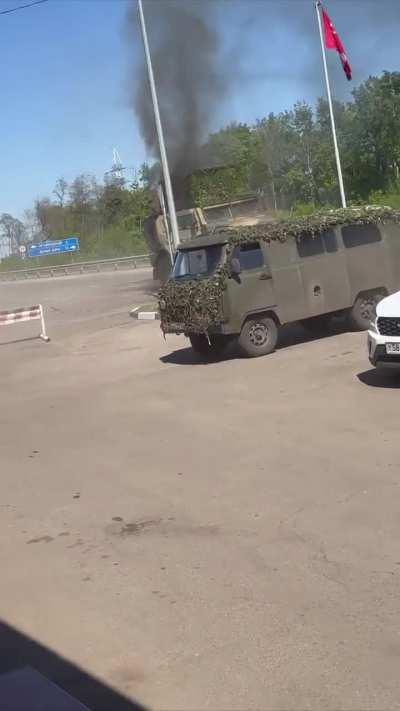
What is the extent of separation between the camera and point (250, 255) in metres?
12.3

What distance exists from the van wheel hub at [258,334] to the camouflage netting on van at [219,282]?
26.0 inches

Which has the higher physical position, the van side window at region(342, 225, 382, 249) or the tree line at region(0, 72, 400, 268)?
the tree line at region(0, 72, 400, 268)

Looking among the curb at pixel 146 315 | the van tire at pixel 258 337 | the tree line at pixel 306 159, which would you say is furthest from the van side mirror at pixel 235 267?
the tree line at pixel 306 159

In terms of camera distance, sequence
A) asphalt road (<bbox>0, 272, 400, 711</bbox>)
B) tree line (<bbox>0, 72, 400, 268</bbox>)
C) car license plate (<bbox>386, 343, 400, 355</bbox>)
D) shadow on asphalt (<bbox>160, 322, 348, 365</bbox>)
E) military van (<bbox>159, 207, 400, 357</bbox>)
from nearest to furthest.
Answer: asphalt road (<bbox>0, 272, 400, 711</bbox>)
car license plate (<bbox>386, 343, 400, 355</bbox>)
military van (<bbox>159, 207, 400, 357</bbox>)
shadow on asphalt (<bbox>160, 322, 348, 365</bbox>)
tree line (<bbox>0, 72, 400, 268</bbox>)

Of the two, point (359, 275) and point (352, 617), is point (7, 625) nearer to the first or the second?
point (352, 617)

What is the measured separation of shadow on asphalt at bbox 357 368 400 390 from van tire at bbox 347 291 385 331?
10.9 ft

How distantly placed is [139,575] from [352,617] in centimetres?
134

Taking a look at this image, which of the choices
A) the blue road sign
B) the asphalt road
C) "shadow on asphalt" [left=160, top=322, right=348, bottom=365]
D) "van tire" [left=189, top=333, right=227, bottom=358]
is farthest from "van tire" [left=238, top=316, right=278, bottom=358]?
the blue road sign

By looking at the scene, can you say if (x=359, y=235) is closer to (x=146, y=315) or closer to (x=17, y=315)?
(x=17, y=315)

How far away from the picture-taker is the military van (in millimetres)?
11992

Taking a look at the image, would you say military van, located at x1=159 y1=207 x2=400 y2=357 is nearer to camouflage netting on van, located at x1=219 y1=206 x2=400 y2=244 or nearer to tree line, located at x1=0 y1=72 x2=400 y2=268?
camouflage netting on van, located at x1=219 y1=206 x2=400 y2=244

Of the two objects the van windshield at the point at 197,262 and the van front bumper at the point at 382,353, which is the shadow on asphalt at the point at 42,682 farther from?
the van windshield at the point at 197,262

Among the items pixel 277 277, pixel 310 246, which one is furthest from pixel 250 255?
pixel 310 246

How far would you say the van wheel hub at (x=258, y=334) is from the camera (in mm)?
12328
